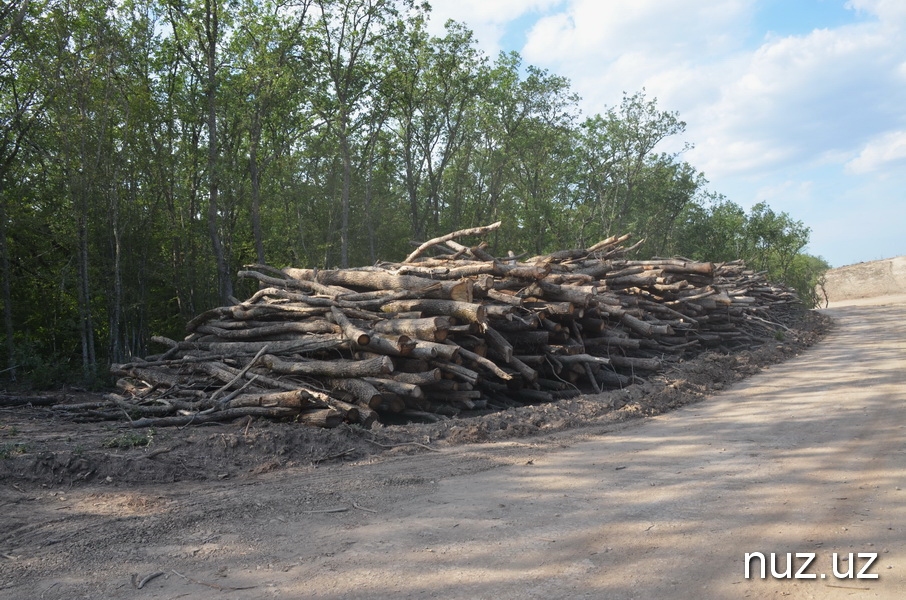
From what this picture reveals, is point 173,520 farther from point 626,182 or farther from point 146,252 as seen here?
point 626,182

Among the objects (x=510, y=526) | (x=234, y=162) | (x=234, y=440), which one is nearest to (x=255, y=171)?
(x=234, y=162)

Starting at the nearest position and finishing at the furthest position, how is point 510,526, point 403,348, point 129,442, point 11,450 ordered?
point 510,526
point 11,450
point 129,442
point 403,348

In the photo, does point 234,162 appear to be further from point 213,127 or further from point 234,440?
point 234,440

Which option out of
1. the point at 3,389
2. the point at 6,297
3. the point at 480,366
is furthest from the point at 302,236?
the point at 480,366

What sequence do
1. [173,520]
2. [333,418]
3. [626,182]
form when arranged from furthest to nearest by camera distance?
[626,182]
[333,418]
[173,520]

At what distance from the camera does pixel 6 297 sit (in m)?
14.4

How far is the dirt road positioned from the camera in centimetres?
344

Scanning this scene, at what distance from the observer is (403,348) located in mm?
8086

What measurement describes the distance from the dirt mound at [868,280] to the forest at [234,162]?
12200 millimetres

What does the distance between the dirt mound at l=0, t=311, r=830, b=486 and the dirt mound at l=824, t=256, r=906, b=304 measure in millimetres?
45256

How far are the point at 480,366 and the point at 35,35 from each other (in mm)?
12530

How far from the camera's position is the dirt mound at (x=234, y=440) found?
567 cm

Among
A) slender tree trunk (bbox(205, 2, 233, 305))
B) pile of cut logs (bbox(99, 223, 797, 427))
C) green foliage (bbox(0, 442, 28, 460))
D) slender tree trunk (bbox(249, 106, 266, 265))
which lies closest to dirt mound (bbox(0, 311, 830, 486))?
green foliage (bbox(0, 442, 28, 460))

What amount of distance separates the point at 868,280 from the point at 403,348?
5043cm
